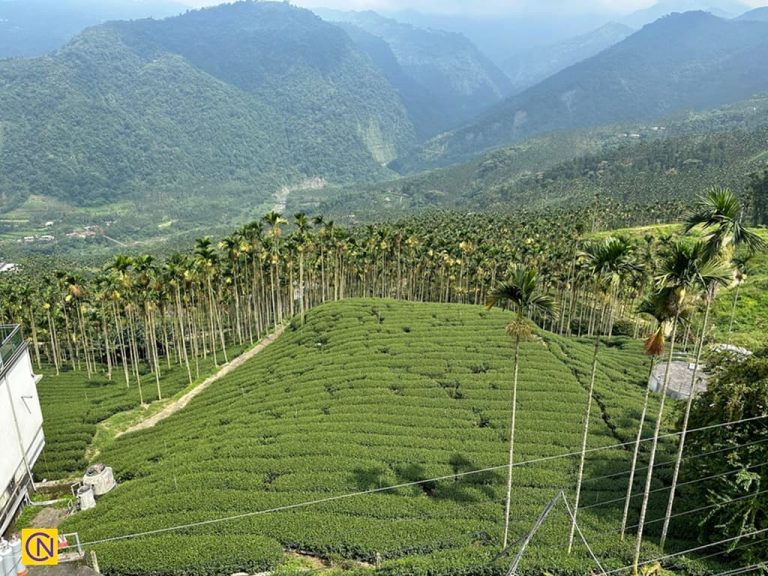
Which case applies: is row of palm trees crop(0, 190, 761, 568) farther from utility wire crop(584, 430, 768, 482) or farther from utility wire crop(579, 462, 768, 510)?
utility wire crop(579, 462, 768, 510)

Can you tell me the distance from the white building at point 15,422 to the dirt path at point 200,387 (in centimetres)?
2035

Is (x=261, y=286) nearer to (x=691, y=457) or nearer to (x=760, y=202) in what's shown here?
(x=691, y=457)

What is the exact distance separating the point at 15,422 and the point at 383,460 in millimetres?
24362

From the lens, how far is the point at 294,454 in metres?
39.7

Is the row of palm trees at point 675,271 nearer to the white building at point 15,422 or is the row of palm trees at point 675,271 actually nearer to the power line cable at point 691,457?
the power line cable at point 691,457

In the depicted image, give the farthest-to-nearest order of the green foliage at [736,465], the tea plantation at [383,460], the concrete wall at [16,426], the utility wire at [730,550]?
the concrete wall at [16,426], the tea plantation at [383,460], the green foliage at [736,465], the utility wire at [730,550]

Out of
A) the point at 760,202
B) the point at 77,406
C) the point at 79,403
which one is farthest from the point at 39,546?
the point at 760,202

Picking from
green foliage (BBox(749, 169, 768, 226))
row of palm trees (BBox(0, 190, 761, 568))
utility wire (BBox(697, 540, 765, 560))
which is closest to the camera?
utility wire (BBox(697, 540, 765, 560))

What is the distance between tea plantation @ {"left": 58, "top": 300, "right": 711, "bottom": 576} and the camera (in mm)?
29312

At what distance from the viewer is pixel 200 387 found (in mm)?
67625

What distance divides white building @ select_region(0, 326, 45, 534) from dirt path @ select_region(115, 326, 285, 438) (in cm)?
2035

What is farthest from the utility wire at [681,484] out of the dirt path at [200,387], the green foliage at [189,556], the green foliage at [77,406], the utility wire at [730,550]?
the dirt path at [200,387]

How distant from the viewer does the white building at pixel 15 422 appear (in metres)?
31.0

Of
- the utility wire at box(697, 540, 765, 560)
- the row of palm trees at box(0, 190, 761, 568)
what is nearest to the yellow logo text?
the utility wire at box(697, 540, 765, 560)
